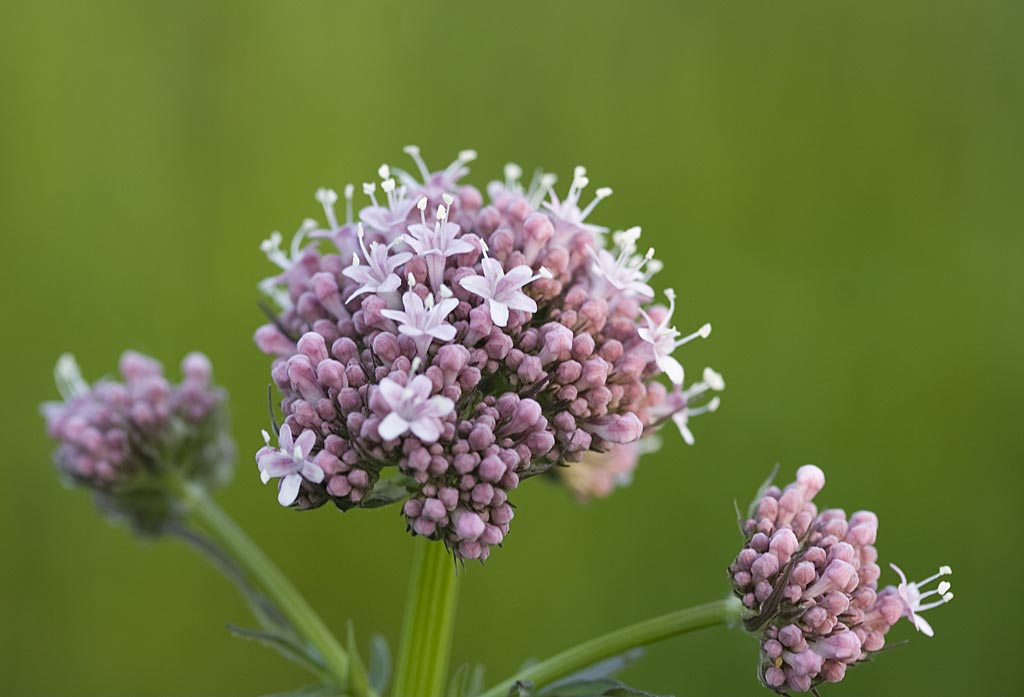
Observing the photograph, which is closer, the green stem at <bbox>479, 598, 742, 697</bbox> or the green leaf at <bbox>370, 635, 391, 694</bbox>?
the green stem at <bbox>479, 598, 742, 697</bbox>

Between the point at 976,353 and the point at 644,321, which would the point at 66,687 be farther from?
the point at 976,353

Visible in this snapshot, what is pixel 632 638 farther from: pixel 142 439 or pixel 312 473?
pixel 142 439

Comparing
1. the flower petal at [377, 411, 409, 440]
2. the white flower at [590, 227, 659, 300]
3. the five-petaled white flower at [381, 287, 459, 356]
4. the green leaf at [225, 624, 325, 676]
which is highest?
the white flower at [590, 227, 659, 300]

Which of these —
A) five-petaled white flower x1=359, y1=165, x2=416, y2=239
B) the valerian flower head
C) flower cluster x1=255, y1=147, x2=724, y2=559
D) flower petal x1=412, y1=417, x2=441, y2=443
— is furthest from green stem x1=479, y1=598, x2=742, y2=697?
the valerian flower head

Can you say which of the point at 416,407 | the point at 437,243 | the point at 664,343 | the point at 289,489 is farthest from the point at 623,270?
the point at 289,489

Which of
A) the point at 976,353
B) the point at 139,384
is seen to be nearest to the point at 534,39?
the point at 976,353

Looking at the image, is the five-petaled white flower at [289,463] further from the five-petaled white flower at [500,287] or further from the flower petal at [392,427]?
the five-petaled white flower at [500,287]

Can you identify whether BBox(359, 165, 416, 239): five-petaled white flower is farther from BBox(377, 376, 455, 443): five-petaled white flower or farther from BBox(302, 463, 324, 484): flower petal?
BBox(302, 463, 324, 484): flower petal
